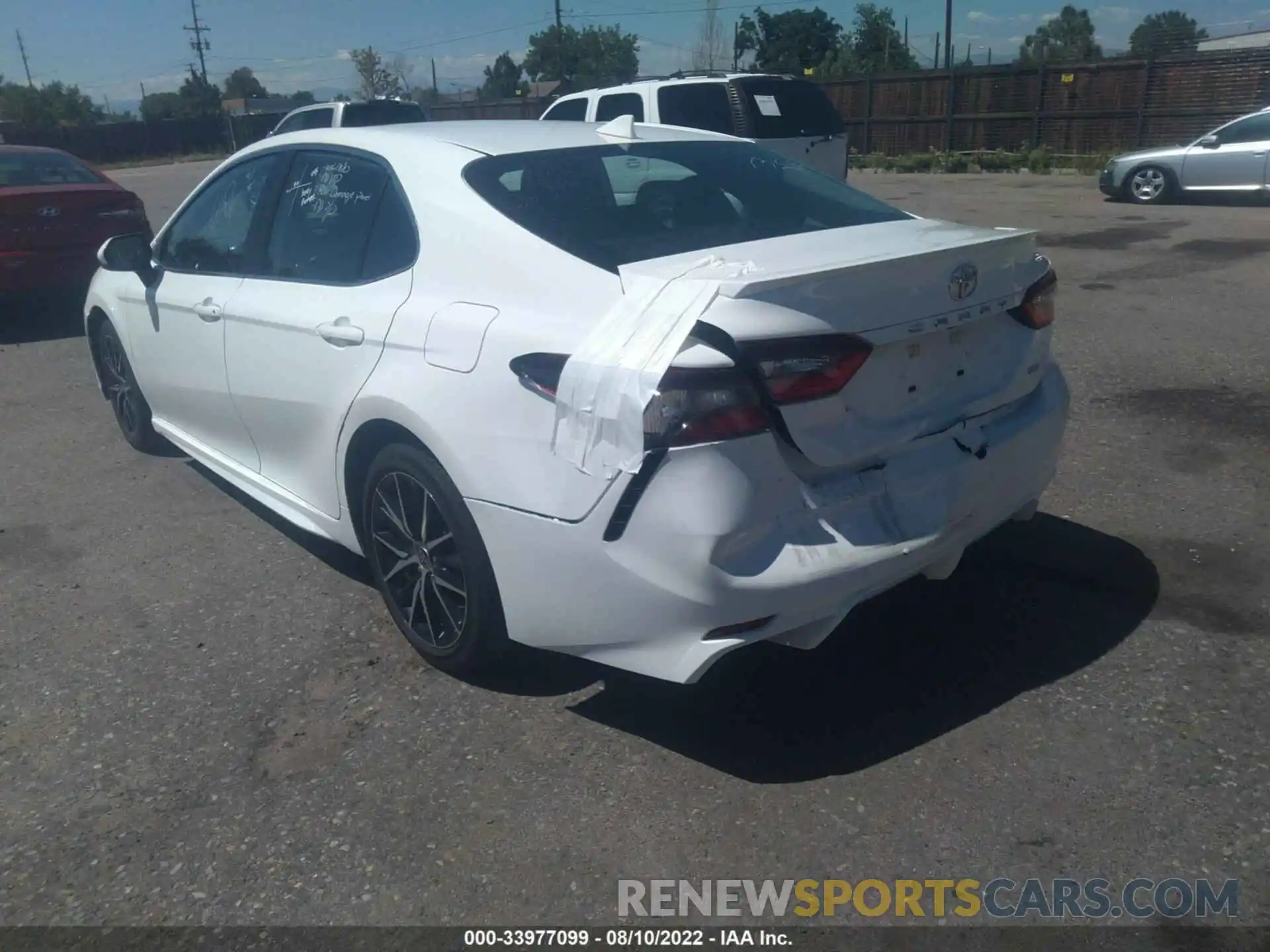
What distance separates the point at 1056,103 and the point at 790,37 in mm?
48794

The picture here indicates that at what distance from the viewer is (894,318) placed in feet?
9.51

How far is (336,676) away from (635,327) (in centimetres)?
168

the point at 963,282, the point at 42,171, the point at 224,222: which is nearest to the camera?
the point at 963,282

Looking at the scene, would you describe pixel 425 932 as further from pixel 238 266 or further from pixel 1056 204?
pixel 1056 204

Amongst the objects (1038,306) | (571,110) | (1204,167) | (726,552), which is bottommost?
(1204,167)

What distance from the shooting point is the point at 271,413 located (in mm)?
4098

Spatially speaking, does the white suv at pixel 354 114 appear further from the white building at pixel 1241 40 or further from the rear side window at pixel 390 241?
the white building at pixel 1241 40

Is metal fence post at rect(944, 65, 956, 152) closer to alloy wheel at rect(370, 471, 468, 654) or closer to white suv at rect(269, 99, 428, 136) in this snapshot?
white suv at rect(269, 99, 428, 136)

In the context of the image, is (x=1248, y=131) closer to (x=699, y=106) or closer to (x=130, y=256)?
(x=699, y=106)

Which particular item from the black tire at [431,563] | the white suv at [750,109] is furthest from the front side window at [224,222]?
the white suv at [750,109]

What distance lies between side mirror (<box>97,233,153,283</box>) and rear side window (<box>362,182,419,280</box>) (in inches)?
74.1

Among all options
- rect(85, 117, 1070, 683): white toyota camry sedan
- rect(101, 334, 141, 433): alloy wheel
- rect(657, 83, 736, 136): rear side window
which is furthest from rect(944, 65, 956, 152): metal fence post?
rect(85, 117, 1070, 683): white toyota camry sedan

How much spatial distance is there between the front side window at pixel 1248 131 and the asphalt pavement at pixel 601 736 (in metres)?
12.3

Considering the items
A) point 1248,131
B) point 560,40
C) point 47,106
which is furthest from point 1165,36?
point 47,106
